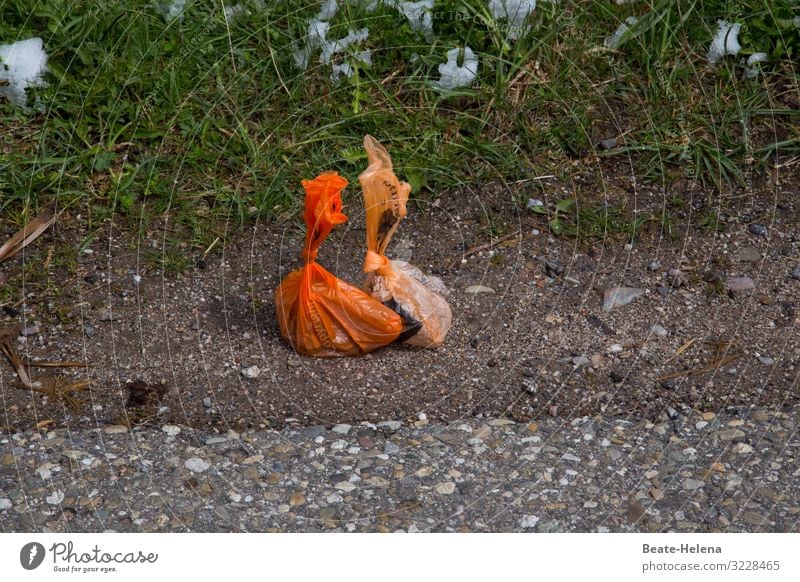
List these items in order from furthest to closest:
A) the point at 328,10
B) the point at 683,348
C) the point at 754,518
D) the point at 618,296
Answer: the point at 328,10 → the point at 618,296 → the point at 683,348 → the point at 754,518

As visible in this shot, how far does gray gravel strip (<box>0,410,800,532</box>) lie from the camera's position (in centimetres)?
246

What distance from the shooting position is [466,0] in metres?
3.94

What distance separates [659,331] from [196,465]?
1451mm

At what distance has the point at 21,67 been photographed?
151 inches

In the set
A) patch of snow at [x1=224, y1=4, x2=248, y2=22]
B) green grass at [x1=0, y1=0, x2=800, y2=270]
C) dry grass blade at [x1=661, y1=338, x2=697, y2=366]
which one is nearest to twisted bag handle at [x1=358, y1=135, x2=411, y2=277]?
green grass at [x1=0, y1=0, x2=800, y2=270]

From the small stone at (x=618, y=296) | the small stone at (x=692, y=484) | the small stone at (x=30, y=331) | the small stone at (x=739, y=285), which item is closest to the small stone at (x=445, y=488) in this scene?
the small stone at (x=692, y=484)

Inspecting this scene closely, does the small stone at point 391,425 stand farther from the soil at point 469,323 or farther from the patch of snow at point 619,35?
the patch of snow at point 619,35

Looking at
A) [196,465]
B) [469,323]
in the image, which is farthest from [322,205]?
[196,465]

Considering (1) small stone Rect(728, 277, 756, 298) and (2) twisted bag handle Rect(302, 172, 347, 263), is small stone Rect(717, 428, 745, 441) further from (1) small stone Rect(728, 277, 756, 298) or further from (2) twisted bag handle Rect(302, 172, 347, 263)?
(2) twisted bag handle Rect(302, 172, 347, 263)

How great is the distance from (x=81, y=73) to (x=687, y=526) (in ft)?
8.85

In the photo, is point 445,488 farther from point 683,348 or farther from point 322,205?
point 683,348

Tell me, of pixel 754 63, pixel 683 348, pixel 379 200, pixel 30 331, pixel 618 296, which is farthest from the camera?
pixel 754 63
